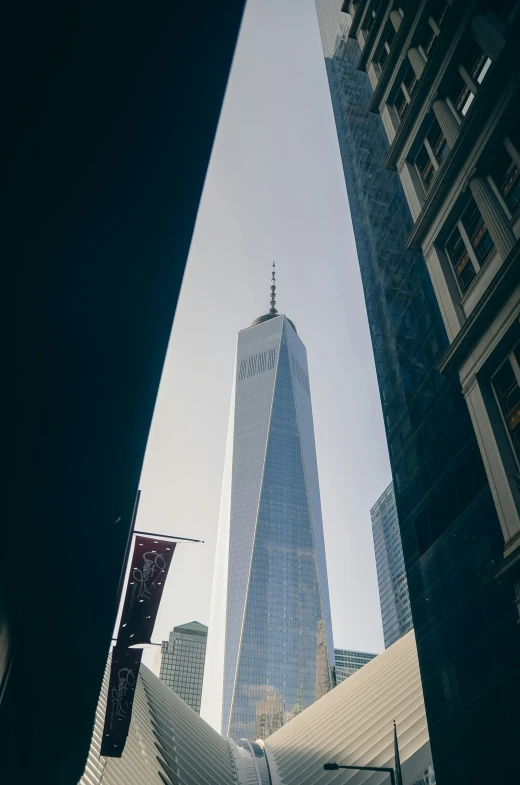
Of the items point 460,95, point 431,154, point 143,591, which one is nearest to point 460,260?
point 431,154

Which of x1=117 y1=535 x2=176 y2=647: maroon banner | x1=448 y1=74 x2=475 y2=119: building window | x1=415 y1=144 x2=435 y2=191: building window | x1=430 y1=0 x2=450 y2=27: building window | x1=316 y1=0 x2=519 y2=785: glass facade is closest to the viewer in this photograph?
x1=117 y1=535 x2=176 y2=647: maroon banner

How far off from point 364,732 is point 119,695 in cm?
2183

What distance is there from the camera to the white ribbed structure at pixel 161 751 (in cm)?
2353

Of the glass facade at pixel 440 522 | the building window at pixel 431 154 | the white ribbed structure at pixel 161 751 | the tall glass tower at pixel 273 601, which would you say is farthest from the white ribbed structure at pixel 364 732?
the tall glass tower at pixel 273 601

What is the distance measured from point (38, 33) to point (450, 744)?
21.1m

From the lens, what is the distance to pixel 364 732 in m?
33.0

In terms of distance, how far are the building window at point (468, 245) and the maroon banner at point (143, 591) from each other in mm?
13342

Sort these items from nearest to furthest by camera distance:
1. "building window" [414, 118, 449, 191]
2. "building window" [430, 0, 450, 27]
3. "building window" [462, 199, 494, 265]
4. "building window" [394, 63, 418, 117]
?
1. "building window" [462, 199, 494, 265]
2. "building window" [414, 118, 449, 191]
3. "building window" [430, 0, 450, 27]
4. "building window" [394, 63, 418, 117]

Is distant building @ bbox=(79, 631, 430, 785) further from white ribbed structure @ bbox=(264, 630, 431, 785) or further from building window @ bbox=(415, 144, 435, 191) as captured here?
building window @ bbox=(415, 144, 435, 191)

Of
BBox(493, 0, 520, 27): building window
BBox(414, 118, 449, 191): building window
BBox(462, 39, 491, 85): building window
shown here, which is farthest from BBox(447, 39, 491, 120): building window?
BBox(414, 118, 449, 191): building window

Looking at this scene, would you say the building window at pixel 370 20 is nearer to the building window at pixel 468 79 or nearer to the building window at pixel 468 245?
the building window at pixel 468 79

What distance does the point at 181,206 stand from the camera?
629 centimetres

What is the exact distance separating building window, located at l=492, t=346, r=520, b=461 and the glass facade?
2.15 metres

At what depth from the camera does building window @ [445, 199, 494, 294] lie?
19750 mm
